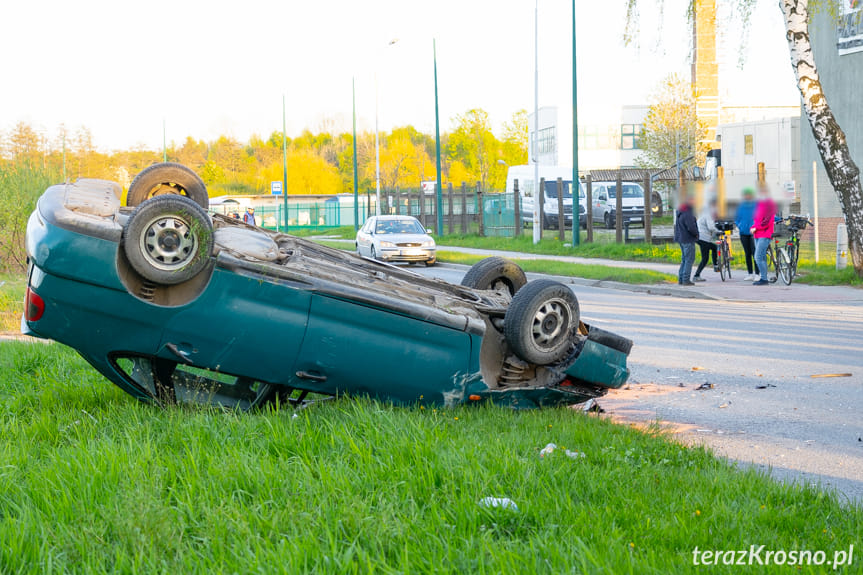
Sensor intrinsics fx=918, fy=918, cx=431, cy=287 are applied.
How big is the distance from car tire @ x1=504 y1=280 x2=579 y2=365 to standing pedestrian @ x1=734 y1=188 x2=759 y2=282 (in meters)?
12.3

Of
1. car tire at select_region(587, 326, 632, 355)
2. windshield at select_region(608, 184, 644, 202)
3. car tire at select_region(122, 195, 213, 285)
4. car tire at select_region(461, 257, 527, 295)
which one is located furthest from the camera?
windshield at select_region(608, 184, 644, 202)

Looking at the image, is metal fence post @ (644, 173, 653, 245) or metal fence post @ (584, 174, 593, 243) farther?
metal fence post @ (584, 174, 593, 243)

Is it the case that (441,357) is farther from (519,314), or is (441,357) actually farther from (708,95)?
(708,95)

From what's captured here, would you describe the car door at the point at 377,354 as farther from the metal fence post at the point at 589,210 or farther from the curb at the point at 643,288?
the metal fence post at the point at 589,210

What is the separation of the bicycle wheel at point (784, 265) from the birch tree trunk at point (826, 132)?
128cm

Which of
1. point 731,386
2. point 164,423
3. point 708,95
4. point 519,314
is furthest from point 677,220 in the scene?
point 708,95

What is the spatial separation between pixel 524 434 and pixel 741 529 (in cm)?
179

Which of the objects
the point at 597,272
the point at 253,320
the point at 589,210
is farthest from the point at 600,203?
the point at 253,320

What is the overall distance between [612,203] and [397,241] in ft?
53.4

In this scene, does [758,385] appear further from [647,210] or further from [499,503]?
[647,210]

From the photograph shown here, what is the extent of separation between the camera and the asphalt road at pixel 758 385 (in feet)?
18.7

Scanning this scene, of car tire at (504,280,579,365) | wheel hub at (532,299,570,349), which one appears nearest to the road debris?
car tire at (504,280,579,365)

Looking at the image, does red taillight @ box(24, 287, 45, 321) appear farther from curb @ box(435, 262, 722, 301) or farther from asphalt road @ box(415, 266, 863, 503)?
curb @ box(435, 262, 722, 301)

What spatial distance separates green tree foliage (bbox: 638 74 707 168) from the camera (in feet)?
228
